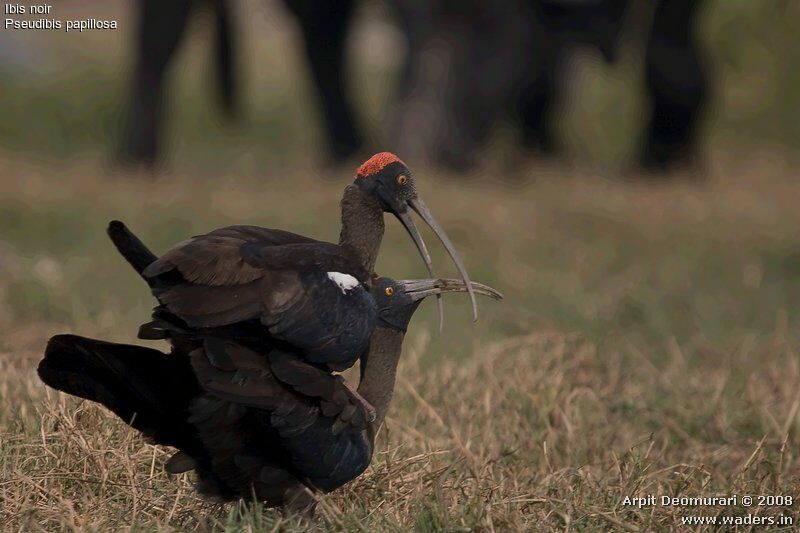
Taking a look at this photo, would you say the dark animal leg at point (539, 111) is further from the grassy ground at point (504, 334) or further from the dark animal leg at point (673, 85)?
the dark animal leg at point (673, 85)

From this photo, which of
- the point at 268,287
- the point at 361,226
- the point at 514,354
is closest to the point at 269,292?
the point at 268,287

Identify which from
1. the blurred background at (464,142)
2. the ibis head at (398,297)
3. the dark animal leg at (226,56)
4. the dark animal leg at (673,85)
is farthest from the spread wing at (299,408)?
the dark animal leg at (226,56)

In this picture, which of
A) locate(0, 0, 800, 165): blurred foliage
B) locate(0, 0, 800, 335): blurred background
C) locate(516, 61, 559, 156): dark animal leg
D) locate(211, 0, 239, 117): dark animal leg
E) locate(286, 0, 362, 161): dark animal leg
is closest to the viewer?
locate(0, 0, 800, 335): blurred background

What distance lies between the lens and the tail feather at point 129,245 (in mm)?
4797

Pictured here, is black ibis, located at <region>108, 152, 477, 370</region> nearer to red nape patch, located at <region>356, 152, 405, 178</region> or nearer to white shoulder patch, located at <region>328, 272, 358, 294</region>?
white shoulder patch, located at <region>328, 272, 358, 294</region>

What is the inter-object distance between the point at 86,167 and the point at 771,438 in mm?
9302

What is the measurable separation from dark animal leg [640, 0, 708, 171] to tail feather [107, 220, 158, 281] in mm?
12030

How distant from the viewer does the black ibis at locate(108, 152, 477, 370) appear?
468 cm

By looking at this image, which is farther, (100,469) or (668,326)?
(668,326)

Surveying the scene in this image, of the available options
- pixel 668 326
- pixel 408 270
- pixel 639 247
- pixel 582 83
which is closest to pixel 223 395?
pixel 668 326

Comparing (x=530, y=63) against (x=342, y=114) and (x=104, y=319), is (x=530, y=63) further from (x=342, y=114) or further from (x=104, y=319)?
(x=104, y=319)

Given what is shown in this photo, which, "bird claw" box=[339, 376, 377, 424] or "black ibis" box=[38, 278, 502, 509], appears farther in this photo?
"bird claw" box=[339, 376, 377, 424]

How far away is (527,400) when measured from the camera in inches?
278

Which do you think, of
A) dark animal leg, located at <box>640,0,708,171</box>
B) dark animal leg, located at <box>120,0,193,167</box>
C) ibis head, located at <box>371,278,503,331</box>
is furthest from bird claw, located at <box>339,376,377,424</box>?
dark animal leg, located at <box>640,0,708,171</box>
